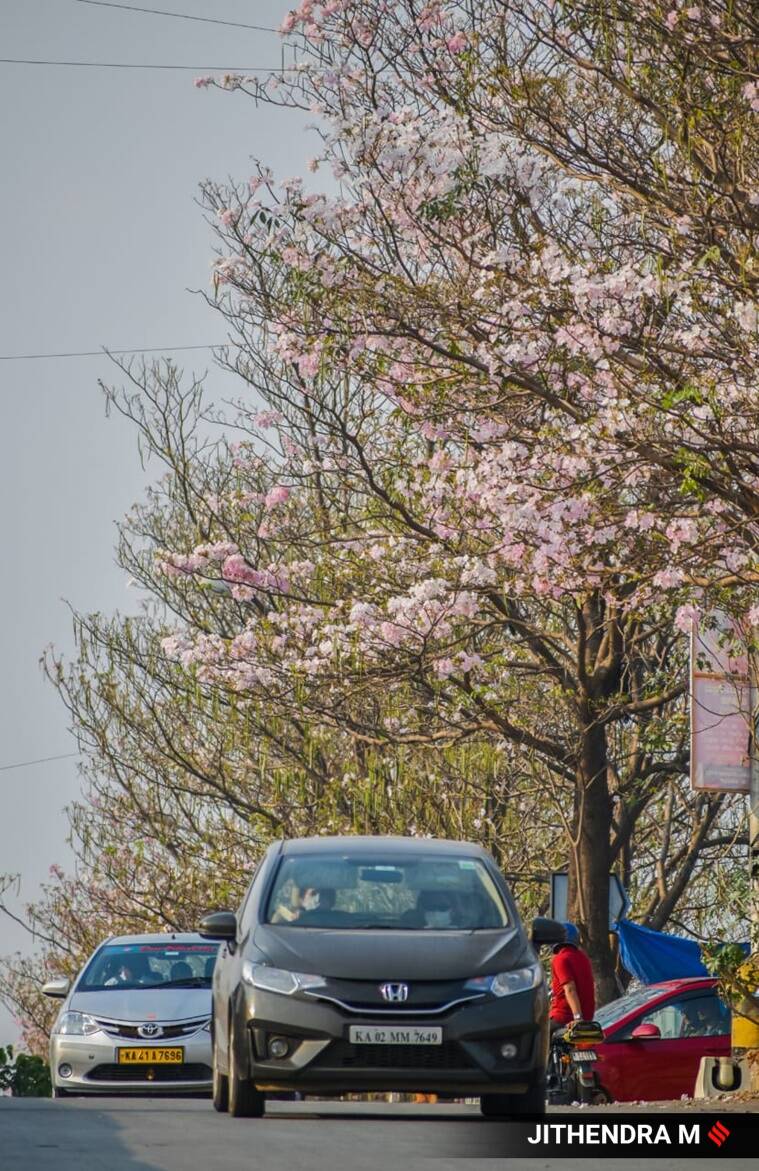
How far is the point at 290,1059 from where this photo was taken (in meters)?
11.0

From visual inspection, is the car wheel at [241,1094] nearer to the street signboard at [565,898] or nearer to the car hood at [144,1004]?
the car hood at [144,1004]

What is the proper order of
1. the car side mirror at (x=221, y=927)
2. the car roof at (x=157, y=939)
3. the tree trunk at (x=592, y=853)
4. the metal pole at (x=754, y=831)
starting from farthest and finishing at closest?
1. the tree trunk at (x=592, y=853)
2. the car roof at (x=157, y=939)
3. the metal pole at (x=754, y=831)
4. the car side mirror at (x=221, y=927)

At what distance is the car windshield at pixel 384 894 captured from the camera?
11703 millimetres

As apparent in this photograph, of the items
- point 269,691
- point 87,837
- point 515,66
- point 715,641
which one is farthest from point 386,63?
point 87,837

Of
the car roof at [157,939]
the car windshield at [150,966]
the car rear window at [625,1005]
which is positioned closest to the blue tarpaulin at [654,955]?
the car rear window at [625,1005]

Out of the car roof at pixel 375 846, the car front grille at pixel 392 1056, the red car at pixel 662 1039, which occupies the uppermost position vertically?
the car roof at pixel 375 846

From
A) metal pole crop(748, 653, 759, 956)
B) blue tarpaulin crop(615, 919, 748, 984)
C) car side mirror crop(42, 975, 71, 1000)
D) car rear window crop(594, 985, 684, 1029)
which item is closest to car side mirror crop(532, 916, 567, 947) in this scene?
metal pole crop(748, 653, 759, 956)

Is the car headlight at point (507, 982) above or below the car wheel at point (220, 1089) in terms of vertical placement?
above

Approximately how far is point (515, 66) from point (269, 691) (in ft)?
26.3

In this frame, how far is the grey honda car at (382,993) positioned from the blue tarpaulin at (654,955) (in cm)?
1250

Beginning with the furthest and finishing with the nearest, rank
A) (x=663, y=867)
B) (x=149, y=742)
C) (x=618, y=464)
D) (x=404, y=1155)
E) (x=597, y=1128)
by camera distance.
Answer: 1. (x=149, y=742)
2. (x=663, y=867)
3. (x=618, y=464)
4. (x=597, y=1128)
5. (x=404, y=1155)

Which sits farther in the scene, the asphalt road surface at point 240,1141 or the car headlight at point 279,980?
the car headlight at point 279,980

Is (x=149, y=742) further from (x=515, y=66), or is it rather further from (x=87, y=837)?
(x=515, y=66)

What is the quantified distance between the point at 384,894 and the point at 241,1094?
1338 mm
